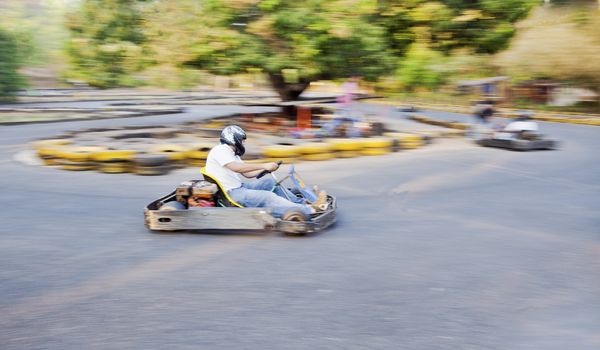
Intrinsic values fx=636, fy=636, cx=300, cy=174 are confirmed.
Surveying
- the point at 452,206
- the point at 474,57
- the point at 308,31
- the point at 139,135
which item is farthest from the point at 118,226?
the point at 474,57

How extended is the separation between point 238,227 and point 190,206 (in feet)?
2.32

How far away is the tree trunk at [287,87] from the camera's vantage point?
18.7 meters

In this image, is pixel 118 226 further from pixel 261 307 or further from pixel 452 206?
pixel 452 206

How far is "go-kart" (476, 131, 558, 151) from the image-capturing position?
555 inches

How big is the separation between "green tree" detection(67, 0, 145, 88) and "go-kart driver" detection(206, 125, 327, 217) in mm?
20056

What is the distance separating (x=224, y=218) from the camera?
21.4 ft

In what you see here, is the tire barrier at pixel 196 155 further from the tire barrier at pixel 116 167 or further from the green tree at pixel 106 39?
the green tree at pixel 106 39

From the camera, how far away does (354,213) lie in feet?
25.4

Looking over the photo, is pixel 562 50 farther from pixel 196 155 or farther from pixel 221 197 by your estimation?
pixel 221 197

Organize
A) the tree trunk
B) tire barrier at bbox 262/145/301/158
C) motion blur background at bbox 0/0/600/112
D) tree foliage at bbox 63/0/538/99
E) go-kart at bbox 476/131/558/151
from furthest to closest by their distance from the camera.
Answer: the tree trunk, motion blur background at bbox 0/0/600/112, tree foliage at bbox 63/0/538/99, go-kart at bbox 476/131/558/151, tire barrier at bbox 262/145/301/158

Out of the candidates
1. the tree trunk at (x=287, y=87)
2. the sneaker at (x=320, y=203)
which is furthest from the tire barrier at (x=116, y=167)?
the tree trunk at (x=287, y=87)

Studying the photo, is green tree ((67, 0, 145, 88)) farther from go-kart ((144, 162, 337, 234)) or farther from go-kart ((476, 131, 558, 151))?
go-kart ((144, 162, 337, 234))

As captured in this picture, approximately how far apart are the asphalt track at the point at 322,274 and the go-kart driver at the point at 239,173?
35cm

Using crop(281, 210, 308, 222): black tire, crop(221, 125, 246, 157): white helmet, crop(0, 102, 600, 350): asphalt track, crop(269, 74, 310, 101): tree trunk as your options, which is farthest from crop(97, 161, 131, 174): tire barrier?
crop(269, 74, 310, 101): tree trunk
